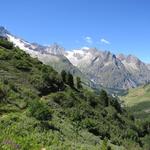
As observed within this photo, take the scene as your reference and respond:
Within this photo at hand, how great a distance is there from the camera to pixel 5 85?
68.0m

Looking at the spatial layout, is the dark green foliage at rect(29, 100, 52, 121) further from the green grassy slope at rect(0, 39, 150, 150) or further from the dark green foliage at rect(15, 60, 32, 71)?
the dark green foliage at rect(15, 60, 32, 71)

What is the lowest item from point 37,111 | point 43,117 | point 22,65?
point 43,117

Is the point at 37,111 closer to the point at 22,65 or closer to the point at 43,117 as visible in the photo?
the point at 43,117

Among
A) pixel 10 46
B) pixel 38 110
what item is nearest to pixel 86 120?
pixel 38 110

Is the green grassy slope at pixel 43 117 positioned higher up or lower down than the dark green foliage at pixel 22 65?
lower down

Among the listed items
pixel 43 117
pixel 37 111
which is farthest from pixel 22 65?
pixel 37 111

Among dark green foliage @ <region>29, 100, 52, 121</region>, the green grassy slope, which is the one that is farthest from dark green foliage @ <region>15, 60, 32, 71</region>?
dark green foliage @ <region>29, 100, 52, 121</region>

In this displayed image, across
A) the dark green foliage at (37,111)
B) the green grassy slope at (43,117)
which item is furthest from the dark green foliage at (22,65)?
the dark green foliage at (37,111)

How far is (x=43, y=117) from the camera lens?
168 ft

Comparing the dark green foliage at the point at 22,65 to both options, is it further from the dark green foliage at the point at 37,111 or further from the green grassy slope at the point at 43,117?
the dark green foliage at the point at 37,111

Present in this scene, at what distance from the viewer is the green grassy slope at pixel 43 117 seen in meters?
41.6

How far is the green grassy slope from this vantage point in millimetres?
41625

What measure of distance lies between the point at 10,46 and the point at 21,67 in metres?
27.0

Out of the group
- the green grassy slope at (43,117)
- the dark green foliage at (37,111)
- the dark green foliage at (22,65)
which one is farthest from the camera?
the dark green foliage at (22,65)
